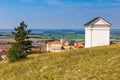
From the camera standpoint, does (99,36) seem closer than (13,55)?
No

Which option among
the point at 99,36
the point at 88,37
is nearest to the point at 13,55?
the point at 88,37

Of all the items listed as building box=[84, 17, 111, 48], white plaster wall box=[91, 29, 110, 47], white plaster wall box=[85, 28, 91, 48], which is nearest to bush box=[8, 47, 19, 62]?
white plaster wall box=[85, 28, 91, 48]

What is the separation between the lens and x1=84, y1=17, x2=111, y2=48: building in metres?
51.9

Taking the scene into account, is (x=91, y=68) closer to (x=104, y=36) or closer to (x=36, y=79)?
(x=36, y=79)

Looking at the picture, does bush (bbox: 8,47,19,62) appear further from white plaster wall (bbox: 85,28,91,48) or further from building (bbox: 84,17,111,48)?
building (bbox: 84,17,111,48)

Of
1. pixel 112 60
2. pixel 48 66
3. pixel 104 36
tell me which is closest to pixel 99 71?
pixel 112 60

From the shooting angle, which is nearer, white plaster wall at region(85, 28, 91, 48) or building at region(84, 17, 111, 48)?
white plaster wall at region(85, 28, 91, 48)

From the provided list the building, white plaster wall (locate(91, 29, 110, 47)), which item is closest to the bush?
the building

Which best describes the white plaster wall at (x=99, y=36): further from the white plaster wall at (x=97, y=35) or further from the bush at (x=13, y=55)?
the bush at (x=13, y=55)

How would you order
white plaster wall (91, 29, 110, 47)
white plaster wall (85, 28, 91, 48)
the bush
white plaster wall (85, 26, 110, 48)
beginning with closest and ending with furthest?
1. the bush
2. white plaster wall (85, 28, 91, 48)
3. white plaster wall (85, 26, 110, 48)
4. white plaster wall (91, 29, 110, 47)

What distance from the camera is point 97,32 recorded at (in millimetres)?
52125

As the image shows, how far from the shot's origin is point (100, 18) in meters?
52.7

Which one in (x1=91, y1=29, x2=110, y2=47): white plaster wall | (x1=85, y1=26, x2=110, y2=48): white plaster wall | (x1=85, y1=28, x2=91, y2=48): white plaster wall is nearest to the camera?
(x1=85, y1=28, x2=91, y2=48): white plaster wall

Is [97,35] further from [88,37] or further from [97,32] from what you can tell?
[88,37]
